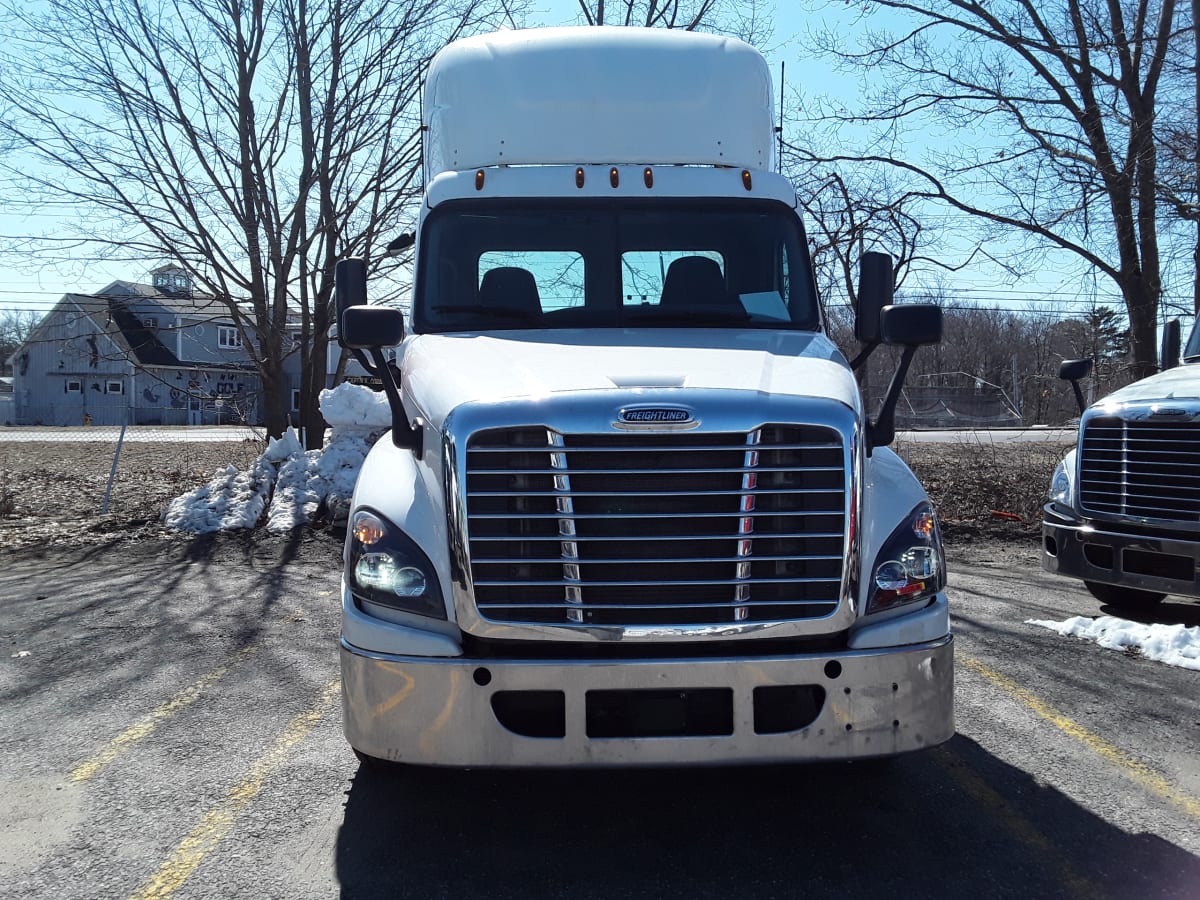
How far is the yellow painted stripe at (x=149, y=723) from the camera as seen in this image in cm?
419

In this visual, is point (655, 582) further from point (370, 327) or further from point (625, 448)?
point (370, 327)

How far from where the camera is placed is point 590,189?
500cm

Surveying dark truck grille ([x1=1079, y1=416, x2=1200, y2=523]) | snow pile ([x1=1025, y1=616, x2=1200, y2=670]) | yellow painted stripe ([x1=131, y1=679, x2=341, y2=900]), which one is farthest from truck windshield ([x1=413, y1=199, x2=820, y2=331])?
snow pile ([x1=1025, y1=616, x2=1200, y2=670])

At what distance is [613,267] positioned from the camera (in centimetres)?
478

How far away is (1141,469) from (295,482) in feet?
28.4

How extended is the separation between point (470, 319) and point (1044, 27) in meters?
12.6

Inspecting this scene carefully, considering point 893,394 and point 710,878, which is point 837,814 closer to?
point 710,878

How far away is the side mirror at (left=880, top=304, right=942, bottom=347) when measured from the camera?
3.93 meters

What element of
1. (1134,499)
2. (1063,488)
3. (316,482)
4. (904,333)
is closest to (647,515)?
(904,333)

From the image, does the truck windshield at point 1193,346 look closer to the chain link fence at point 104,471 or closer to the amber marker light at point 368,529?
the amber marker light at point 368,529

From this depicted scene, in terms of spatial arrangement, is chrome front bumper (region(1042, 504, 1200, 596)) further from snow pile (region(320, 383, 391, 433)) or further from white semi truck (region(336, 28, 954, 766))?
snow pile (region(320, 383, 391, 433))

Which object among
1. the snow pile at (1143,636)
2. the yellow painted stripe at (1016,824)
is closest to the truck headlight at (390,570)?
the yellow painted stripe at (1016,824)

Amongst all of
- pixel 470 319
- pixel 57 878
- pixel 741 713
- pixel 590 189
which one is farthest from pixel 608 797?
pixel 590 189

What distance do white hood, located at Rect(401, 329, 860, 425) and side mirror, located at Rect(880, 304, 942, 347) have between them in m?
0.27
